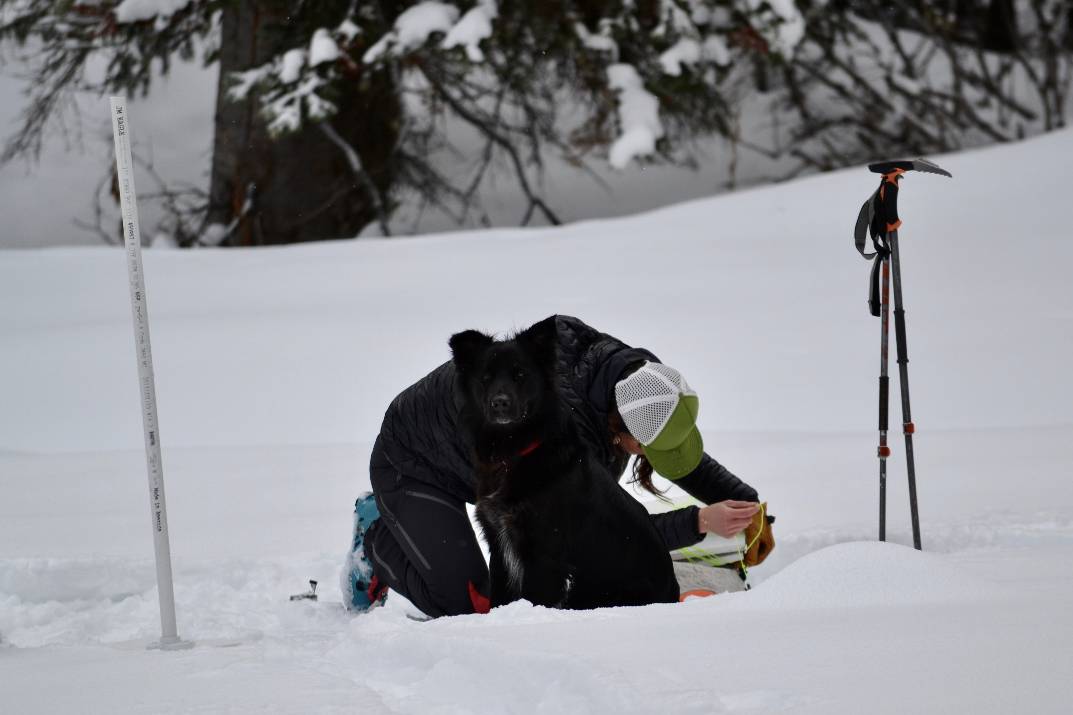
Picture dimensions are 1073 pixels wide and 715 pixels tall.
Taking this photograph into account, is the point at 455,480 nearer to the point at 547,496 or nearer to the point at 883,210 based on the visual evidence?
the point at 547,496

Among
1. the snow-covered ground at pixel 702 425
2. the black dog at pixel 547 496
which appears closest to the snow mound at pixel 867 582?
the snow-covered ground at pixel 702 425

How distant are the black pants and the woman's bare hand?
73cm

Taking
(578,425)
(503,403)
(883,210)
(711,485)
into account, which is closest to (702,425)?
(883,210)

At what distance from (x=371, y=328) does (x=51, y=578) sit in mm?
4136

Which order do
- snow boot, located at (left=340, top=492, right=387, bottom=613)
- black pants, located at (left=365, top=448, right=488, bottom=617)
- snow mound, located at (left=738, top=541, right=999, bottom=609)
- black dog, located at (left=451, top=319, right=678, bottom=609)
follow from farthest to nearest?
snow boot, located at (left=340, top=492, right=387, bottom=613), black pants, located at (left=365, top=448, right=488, bottom=617), black dog, located at (left=451, top=319, right=678, bottom=609), snow mound, located at (left=738, top=541, right=999, bottom=609)

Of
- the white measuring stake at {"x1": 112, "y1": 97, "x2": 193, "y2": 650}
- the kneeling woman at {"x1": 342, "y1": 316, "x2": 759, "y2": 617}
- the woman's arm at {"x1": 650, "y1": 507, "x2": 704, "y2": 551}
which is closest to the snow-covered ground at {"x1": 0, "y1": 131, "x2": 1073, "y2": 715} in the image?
the white measuring stake at {"x1": 112, "y1": 97, "x2": 193, "y2": 650}

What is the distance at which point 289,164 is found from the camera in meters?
11.8

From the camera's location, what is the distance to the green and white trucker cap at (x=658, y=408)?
9.37ft

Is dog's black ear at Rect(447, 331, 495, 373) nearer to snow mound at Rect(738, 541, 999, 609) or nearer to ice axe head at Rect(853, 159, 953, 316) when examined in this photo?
snow mound at Rect(738, 541, 999, 609)

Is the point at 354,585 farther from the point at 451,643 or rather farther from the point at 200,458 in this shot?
the point at 200,458

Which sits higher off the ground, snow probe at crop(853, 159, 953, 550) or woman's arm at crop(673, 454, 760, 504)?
snow probe at crop(853, 159, 953, 550)

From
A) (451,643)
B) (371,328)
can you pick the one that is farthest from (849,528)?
(371,328)

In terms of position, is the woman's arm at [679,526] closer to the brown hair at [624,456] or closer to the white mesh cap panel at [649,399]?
the brown hair at [624,456]

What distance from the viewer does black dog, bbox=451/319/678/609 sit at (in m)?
3.12
